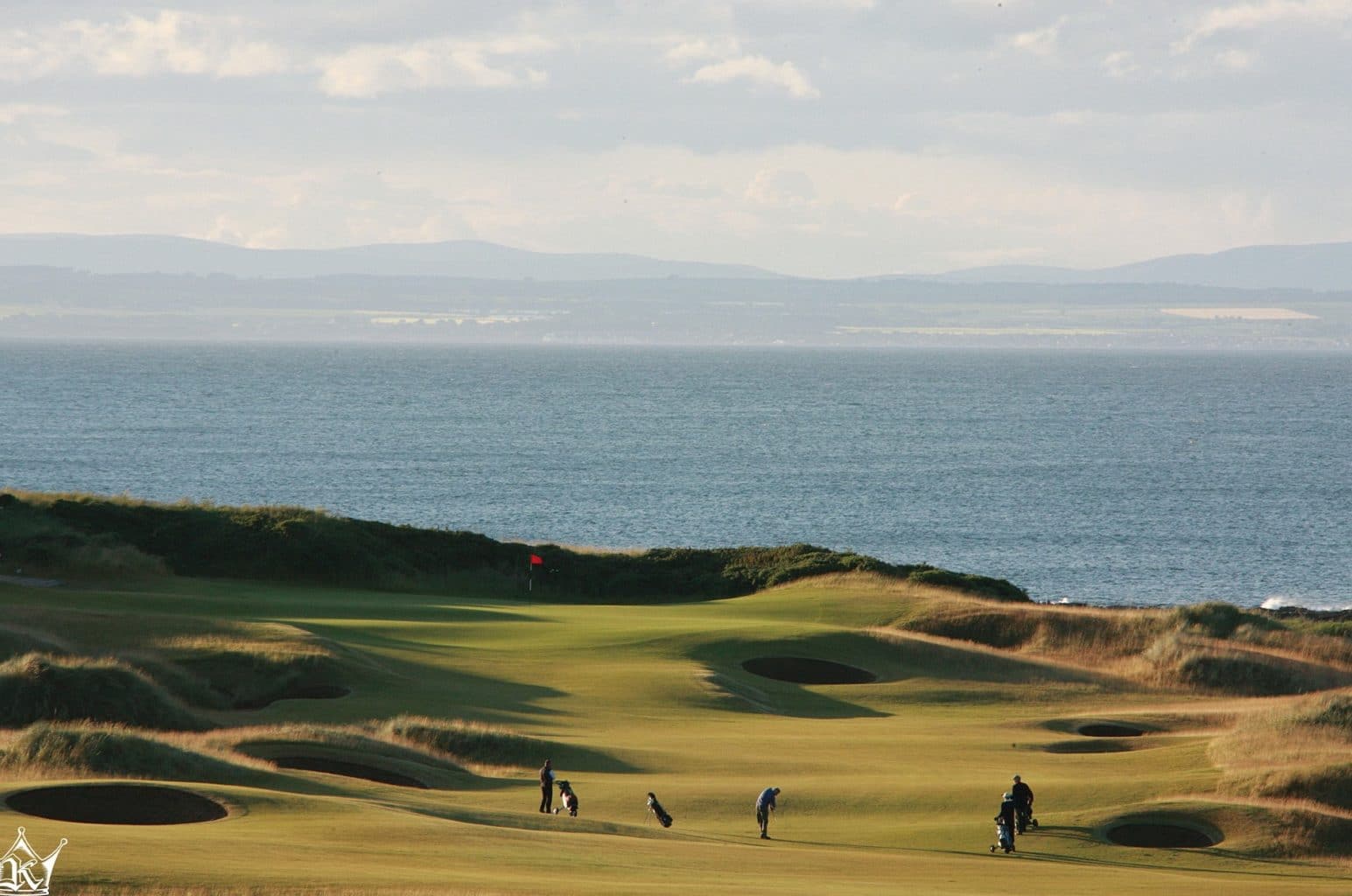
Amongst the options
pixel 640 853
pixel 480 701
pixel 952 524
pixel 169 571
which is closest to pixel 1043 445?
pixel 952 524

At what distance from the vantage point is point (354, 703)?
34.7 meters

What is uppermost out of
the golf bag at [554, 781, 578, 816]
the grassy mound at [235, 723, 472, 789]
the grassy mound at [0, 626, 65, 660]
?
the grassy mound at [0, 626, 65, 660]

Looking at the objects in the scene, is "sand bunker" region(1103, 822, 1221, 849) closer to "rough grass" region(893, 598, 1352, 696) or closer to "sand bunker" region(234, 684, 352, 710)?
"sand bunker" region(234, 684, 352, 710)

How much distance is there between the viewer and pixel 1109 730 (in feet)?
122

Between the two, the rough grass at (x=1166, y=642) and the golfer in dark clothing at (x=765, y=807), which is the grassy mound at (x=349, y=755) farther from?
the rough grass at (x=1166, y=642)

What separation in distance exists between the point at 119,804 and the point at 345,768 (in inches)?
267

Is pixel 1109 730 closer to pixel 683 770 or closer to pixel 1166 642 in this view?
pixel 1166 642

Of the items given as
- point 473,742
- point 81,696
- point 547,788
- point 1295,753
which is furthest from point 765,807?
point 81,696

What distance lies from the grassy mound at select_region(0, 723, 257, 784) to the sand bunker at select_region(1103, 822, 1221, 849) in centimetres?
1307

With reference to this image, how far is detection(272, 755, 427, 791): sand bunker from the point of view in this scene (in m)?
27.9

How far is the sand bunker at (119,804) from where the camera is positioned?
840 inches

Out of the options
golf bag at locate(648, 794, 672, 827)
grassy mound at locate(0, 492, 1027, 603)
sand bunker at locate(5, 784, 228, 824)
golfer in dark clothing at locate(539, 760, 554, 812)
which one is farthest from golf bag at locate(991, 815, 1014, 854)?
grassy mound at locate(0, 492, 1027, 603)

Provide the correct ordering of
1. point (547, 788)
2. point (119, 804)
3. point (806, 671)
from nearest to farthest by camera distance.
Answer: point (119, 804)
point (547, 788)
point (806, 671)

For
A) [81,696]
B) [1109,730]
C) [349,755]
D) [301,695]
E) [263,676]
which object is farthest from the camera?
[1109,730]
